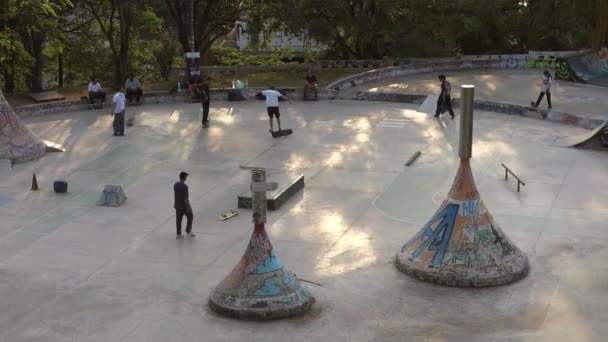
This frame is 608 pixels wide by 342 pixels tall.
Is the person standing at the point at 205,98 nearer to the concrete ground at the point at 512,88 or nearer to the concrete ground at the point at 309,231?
the concrete ground at the point at 309,231

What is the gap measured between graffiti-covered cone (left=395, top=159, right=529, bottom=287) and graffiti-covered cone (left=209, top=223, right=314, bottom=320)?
217 centimetres

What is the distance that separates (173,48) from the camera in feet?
147

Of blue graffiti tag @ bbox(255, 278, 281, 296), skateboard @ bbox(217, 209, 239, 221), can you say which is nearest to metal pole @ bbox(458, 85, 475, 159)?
blue graffiti tag @ bbox(255, 278, 281, 296)

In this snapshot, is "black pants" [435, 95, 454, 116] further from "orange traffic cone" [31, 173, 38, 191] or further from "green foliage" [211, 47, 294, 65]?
"green foliage" [211, 47, 294, 65]

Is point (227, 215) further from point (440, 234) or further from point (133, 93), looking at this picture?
point (133, 93)

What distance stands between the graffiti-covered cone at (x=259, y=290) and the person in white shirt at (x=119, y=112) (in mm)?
13141

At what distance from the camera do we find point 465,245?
477 inches

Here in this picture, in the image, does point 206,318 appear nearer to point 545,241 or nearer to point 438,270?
point 438,270

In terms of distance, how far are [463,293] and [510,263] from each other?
0.95 m

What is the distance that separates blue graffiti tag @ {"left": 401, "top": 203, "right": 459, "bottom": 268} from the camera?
40.2 ft

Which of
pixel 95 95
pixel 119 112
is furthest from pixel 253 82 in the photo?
pixel 119 112

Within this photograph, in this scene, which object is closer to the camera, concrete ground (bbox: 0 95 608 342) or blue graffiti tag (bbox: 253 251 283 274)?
concrete ground (bbox: 0 95 608 342)

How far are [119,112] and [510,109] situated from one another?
12179 millimetres

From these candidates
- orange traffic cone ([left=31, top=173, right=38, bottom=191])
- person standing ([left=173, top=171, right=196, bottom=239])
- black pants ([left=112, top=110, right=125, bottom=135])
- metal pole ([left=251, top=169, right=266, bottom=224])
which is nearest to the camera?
metal pole ([left=251, top=169, right=266, bottom=224])
